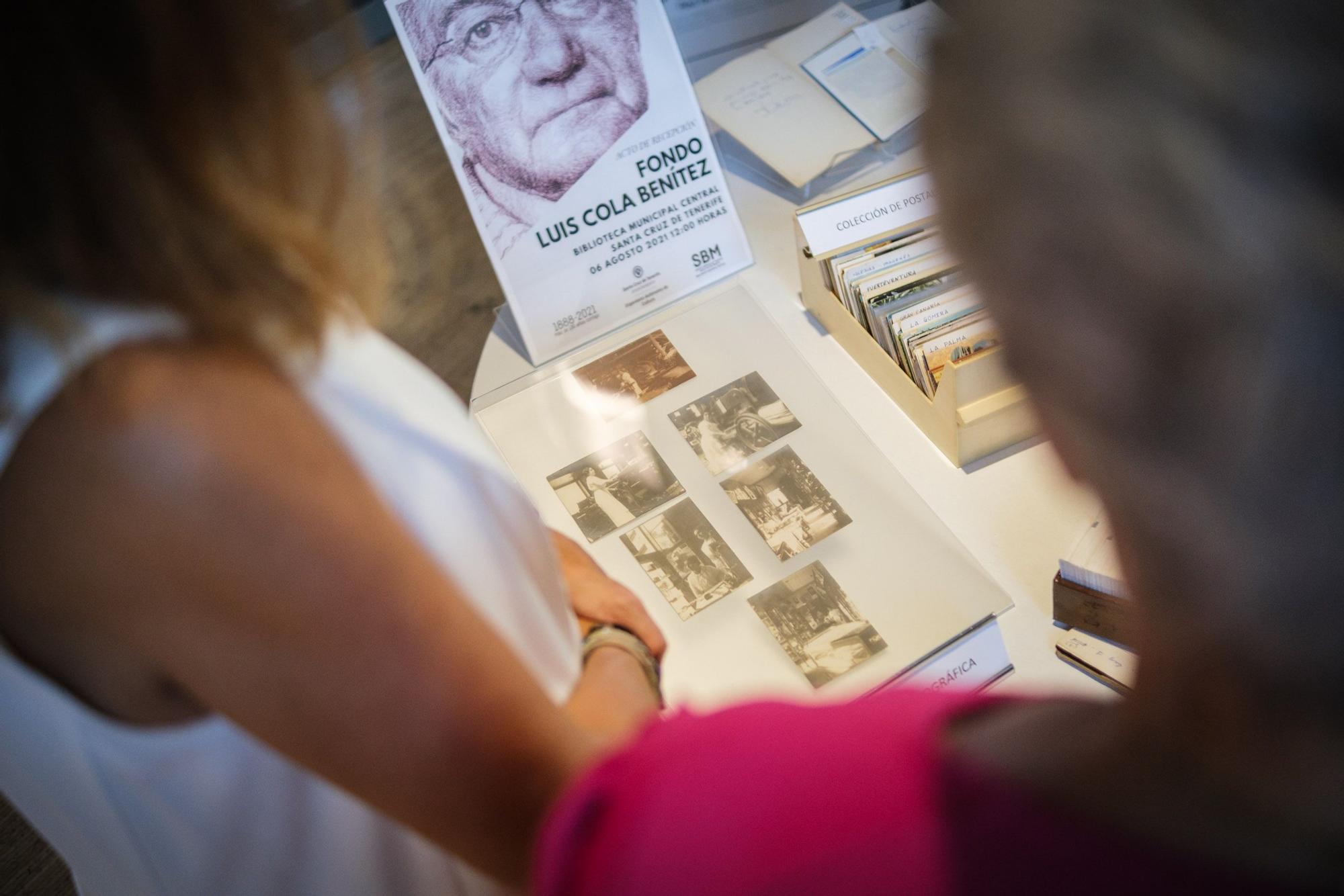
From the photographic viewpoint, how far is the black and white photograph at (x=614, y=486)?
128cm

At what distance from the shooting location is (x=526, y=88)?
1348 millimetres

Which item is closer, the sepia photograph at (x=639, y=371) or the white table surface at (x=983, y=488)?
the white table surface at (x=983, y=488)

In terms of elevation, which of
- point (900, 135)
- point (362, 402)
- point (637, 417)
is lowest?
point (637, 417)

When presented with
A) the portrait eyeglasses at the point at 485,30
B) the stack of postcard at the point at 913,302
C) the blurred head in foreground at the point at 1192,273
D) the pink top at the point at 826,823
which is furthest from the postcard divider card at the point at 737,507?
the blurred head in foreground at the point at 1192,273

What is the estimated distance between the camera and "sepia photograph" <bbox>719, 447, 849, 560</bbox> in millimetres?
1226

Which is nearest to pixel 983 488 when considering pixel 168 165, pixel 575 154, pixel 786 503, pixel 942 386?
pixel 942 386

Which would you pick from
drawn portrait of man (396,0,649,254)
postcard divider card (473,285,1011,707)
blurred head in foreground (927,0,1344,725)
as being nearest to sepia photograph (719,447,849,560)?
postcard divider card (473,285,1011,707)

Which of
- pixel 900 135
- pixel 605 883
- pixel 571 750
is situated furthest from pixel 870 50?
pixel 605 883

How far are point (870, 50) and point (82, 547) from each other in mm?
1479

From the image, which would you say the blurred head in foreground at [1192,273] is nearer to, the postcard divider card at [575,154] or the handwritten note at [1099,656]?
the handwritten note at [1099,656]

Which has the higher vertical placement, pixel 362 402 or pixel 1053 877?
pixel 362 402

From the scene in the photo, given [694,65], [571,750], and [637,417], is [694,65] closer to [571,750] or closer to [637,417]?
[637,417]

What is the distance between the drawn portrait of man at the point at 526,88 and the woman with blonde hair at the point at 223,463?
65 centimetres

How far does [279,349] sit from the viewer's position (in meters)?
0.58
